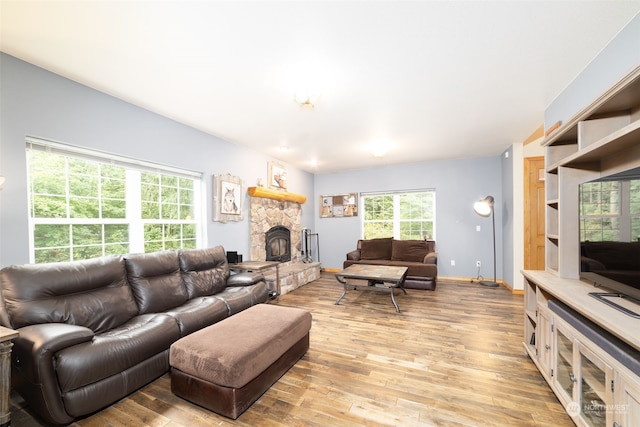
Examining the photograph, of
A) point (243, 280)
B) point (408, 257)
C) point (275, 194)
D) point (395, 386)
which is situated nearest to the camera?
point (395, 386)

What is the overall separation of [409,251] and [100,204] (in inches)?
195

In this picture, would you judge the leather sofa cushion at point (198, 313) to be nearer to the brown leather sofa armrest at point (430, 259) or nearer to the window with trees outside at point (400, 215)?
the brown leather sofa armrest at point (430, 259)

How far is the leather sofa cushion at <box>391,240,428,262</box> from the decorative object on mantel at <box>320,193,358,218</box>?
1.41 meters

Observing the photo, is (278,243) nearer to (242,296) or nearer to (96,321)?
(242,296)

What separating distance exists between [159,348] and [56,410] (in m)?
0.59

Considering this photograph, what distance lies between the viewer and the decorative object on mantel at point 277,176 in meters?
5.11

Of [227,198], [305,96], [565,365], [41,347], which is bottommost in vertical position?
[565,365]

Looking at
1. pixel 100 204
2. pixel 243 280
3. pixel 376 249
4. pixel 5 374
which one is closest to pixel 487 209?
pixel 376 249

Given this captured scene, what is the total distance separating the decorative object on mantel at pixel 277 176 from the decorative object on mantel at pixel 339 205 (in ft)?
4.92

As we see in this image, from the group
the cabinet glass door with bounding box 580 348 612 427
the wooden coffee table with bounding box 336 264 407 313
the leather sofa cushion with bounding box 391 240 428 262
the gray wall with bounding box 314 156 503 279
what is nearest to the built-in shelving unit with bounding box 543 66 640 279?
the cabinet glass door with bounding box 580 348 612 427

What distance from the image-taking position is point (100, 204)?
275 cm

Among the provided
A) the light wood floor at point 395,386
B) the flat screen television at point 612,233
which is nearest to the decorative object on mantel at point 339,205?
the light wood floor at point 395,386

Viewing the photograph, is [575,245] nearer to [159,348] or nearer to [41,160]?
[159,348]

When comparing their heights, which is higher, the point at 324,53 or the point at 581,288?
the point at 324,53
